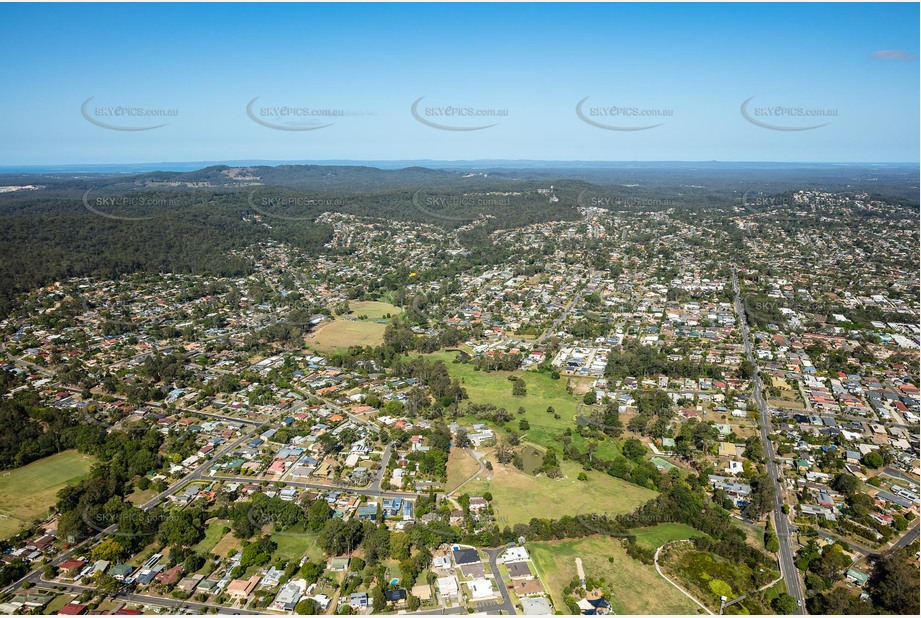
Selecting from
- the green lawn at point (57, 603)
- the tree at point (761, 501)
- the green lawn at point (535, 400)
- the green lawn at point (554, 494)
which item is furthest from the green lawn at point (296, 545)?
the tree at point (761, 501)

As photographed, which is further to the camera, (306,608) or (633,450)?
(633,450)

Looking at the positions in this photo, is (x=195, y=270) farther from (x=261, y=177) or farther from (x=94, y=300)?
(x=261, y=177)

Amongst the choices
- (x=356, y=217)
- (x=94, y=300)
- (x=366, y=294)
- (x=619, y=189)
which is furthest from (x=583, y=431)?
(x=619, y=189)

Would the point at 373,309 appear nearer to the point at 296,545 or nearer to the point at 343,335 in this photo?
the point at 343,335

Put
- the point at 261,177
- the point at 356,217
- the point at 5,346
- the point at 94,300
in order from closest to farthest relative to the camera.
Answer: the point at 5,346
the point at 94,300
the point at 356,217
the point at 261,177

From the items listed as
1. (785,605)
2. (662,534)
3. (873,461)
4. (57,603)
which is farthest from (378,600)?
(873,461)

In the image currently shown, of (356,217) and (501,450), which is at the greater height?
(356,217)

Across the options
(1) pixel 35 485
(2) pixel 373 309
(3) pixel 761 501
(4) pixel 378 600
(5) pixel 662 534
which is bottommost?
(5) pixel 662 534
